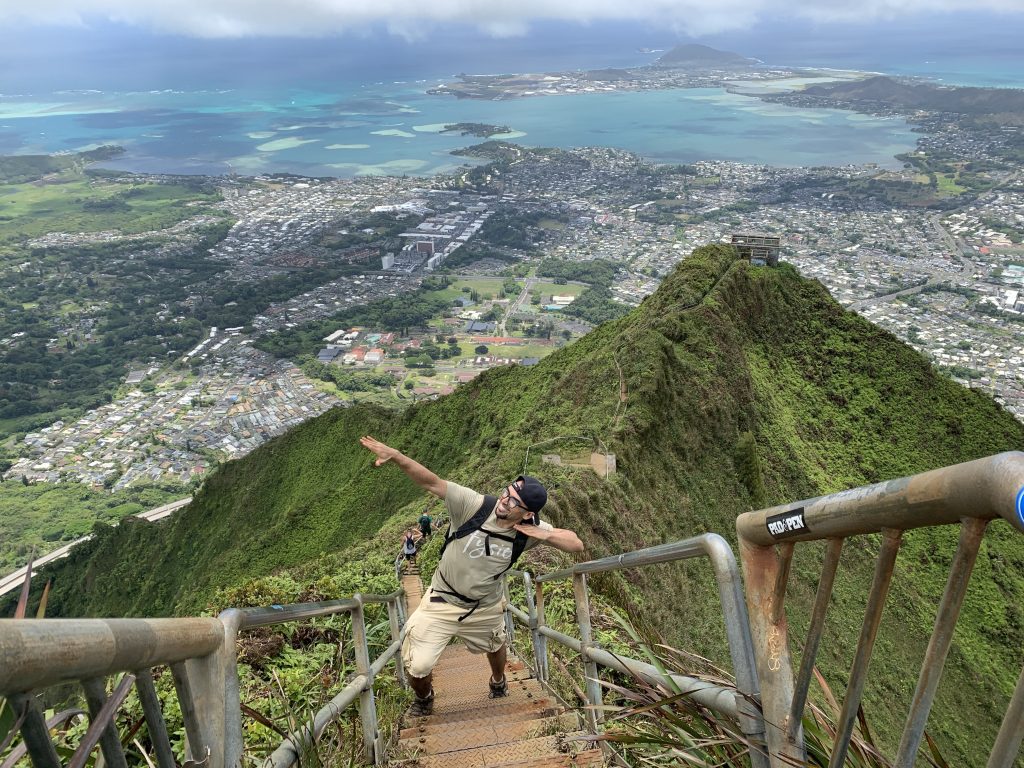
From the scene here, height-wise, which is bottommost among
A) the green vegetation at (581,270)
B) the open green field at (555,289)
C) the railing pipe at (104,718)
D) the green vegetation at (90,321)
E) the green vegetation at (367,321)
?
the green vegetation at (90,321)

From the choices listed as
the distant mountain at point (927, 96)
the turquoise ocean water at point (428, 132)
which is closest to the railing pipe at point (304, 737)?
the turquoise ocean water at point (428, 132)

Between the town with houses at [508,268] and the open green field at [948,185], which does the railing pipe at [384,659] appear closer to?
the town with houses at [508,268]

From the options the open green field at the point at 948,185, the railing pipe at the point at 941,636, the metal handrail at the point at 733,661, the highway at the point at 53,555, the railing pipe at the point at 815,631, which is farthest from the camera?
the open green field at the point at 948,185

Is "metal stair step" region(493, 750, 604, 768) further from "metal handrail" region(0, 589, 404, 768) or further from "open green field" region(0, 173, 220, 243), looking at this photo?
"open green field" region(0, 173, 220, 243)

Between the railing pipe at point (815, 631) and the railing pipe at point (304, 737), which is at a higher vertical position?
the railing pipe at point (815, 631)

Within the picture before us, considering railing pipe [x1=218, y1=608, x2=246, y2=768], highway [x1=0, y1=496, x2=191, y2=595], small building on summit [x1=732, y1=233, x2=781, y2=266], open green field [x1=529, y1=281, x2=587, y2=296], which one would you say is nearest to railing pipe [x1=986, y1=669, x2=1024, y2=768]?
railing pipe [x1=218, y1=608, x2=246, y2=768]

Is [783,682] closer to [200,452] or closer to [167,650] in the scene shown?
[167,650]

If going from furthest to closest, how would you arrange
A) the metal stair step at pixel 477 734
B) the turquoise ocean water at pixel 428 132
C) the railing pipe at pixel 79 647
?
the turquoise ocean water at pixel 428 132
the metal stair step at pixel 477 734
the railing pipe at pixel 79 647
